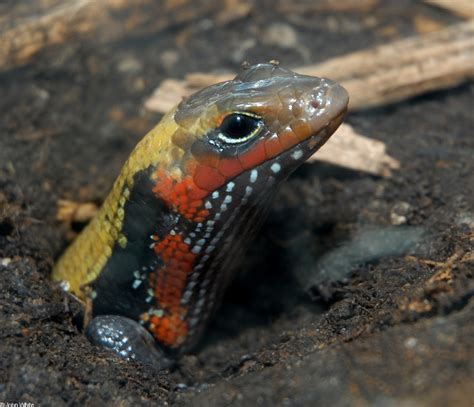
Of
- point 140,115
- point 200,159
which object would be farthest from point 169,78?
point 200,159

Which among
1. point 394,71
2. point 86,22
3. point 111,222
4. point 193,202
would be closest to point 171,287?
point 111,222

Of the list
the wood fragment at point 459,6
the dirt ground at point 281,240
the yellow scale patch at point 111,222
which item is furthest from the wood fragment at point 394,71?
the yellow scale patch at point 111,222

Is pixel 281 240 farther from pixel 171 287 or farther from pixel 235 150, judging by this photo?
pixel 235 150

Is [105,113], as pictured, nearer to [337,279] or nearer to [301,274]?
[301,274]

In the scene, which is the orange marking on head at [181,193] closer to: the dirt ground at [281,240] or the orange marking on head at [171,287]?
the orange marking on head at [171,287]

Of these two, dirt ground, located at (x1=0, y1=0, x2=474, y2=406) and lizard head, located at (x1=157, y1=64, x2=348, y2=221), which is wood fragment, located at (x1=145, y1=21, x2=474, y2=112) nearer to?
dirt ground, located at (x1=0, y1=0, x2=474, y2=406)
